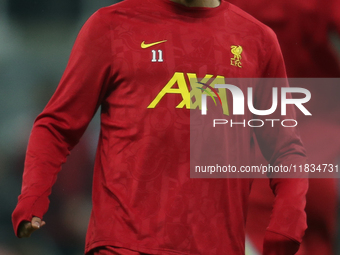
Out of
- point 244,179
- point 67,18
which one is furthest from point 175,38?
point 67,18

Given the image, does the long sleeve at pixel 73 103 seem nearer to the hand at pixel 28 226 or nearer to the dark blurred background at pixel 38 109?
the hand at pixel 28 226

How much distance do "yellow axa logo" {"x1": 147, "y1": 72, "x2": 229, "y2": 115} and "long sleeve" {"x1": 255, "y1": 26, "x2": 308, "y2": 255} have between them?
175 mm

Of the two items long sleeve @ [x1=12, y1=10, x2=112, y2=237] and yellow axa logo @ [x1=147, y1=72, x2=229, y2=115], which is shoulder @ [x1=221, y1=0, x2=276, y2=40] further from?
long sleeve @ [x1=12, y1=10, x2=112, y2=237]

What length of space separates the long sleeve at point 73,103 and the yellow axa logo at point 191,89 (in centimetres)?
15

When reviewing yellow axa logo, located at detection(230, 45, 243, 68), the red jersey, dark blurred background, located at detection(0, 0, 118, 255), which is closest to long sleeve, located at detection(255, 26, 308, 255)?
the red jersey

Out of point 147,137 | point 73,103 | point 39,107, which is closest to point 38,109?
point 39,107

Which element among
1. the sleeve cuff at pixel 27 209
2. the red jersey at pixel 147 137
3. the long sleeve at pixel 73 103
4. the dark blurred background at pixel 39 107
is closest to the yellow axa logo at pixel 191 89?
the red jersey at pixel 147 137

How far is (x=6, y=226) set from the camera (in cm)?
255

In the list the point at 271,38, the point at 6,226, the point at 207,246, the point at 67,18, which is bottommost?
the point at 6,226

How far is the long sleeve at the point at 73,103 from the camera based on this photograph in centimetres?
150

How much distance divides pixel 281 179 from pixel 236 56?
0.36 metres

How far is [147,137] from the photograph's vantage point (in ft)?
4.99

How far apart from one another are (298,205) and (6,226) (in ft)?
4.60

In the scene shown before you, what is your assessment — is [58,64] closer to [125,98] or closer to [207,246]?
[125,98]
